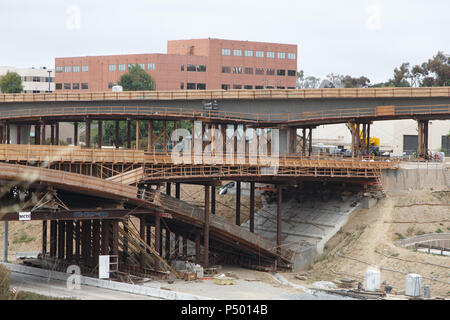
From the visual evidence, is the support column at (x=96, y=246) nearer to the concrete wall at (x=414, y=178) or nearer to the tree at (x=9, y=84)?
the concrete wall at (x=414, y=178)

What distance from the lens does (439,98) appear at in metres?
71.9

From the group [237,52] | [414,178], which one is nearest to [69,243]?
[414,178]

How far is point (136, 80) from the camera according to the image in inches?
4619

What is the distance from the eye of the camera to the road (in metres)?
45.9

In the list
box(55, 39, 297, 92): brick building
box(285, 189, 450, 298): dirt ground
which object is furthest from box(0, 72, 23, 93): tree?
box(285, 189, 450, 298): dirt ground

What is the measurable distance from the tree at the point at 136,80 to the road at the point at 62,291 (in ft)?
219

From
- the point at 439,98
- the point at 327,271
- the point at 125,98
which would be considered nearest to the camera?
the point at 327,271

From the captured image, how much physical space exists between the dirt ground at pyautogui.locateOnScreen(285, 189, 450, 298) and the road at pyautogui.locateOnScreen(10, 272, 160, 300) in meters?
17.2

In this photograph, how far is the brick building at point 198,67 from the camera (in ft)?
405

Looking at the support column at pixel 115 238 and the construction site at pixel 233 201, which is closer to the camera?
the construction site at pixel 233 201

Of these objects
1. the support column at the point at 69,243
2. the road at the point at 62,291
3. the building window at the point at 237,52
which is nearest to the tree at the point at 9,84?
the building window at the point at 237,52
